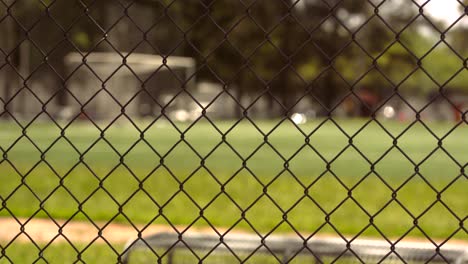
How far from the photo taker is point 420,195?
13.4 metres

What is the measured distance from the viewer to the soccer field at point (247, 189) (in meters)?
4.56

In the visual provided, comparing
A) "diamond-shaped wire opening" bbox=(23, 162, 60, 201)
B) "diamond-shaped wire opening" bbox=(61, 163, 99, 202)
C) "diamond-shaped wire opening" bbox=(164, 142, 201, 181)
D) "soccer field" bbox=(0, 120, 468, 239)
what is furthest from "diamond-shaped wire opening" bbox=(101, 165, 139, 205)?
"diamond-shaped wire opening" bbox=(164, 142, 201, 181)

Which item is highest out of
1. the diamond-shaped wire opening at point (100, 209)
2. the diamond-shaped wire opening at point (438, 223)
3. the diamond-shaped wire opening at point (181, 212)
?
the diamond-shaped wire opening at point (100, 209)

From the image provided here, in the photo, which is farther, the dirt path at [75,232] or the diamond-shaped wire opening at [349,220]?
the diamond-shaped wire opening at [349,220]

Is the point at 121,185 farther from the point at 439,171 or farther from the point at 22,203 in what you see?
the point at 439,171

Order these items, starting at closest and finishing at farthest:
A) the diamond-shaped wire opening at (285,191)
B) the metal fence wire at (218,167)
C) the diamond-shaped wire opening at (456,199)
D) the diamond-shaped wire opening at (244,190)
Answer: the metal fence wire at (218,167), the diamond-shaped wire opening at (456,199), the diamond-shaped wire opening at (285,191), the diamond-shaped wire opening at (244,190)

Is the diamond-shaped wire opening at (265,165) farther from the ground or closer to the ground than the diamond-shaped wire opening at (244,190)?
farther from the ground

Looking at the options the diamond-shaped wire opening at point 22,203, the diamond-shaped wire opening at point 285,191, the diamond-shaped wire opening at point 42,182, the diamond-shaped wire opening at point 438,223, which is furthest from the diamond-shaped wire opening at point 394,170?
the diamond-shaped wire opening at point 22,203

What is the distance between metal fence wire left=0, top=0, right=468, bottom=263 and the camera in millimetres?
4109

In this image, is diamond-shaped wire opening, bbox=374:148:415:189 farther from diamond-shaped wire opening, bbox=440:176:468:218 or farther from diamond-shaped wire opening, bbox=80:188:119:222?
diamond-shaped wire opening, bbox=80:188:119:222

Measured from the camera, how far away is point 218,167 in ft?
61.6

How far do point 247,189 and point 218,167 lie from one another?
184 inches

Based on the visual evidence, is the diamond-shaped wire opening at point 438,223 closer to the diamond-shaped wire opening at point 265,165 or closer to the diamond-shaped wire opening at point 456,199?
the diamond-shaped wire opening at point 456,199

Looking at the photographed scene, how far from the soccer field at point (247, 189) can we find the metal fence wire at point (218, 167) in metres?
0.04
